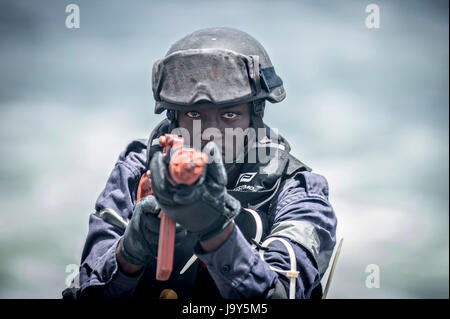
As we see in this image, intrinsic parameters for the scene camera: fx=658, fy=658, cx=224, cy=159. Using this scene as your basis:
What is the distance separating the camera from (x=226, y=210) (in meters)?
4.20

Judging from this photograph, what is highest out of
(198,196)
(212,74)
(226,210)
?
(212,74)

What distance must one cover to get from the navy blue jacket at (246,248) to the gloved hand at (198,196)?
0.32m

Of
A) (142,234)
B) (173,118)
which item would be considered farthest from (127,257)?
(173,118)

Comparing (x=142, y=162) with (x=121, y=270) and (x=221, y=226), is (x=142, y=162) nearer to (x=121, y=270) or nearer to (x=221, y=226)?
(x=121, y=270)

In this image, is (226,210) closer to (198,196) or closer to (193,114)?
(198,196)

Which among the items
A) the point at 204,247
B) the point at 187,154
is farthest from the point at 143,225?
the point at 187,154

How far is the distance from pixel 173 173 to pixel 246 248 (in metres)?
0.95

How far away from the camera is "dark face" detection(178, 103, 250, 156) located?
5312 millimetres

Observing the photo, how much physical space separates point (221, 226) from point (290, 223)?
104 cm

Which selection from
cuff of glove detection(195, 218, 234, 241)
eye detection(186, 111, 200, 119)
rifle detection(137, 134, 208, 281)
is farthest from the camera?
eye detection(186, 111, 200, 119)

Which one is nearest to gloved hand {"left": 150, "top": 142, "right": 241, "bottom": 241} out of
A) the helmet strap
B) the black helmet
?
the black helmet

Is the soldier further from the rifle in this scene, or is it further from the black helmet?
the rifle

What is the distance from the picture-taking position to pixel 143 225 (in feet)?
14.6

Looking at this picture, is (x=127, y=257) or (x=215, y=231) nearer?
(x=215, y=231)
